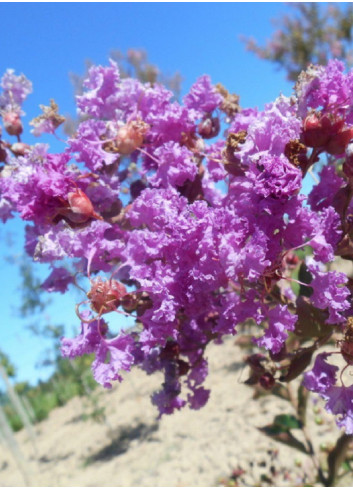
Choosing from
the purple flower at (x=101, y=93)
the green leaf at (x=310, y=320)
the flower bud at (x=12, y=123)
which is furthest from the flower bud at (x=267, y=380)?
the flower bud at (x=12, y=123)

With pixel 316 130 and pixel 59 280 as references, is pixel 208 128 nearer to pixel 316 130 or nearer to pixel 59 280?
pixel 316 130

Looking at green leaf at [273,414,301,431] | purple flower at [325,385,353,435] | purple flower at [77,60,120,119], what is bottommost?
green leaf at [273,414,301,431]

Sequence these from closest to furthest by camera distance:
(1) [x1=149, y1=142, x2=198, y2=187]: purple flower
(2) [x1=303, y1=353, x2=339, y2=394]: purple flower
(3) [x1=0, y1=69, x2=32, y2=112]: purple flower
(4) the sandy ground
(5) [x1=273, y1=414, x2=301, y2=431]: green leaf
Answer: (2) [x1=303, y1=353, x2=339, y2=394]: purple flower < (1) [x1=149, y1=142, x2=198, y2=187]: purple flower < (3) [x1=0, y1=69, x2=32, y2=112]: purple flower < (5) [x1=273, y1=414, x2=301, y2=431]: green leaf < (4) the sandy ground

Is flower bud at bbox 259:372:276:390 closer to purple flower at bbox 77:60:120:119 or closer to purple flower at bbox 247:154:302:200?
purple flower at bbox 247:154:302:200

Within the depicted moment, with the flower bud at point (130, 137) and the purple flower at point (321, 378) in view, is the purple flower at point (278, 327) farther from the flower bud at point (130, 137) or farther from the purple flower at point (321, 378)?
the flower bud at point (130, 137)

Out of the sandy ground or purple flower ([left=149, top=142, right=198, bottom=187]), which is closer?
purple flower ([left=149, top=142, right=198, bottom=187])

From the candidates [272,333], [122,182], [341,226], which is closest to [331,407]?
[272,333]

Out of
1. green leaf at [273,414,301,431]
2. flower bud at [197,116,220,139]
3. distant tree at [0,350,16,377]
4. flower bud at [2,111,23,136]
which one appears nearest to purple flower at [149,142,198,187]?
flower bud at [197,116,220,139]

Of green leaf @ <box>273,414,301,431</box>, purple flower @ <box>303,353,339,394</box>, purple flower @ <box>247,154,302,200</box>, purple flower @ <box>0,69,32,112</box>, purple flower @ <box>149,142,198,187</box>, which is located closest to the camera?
purple flower @ <box>247,154,302,200</box>
